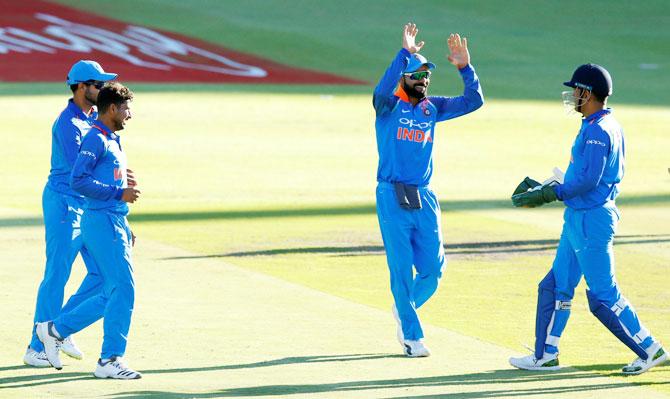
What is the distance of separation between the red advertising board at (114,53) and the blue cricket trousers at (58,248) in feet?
77.2

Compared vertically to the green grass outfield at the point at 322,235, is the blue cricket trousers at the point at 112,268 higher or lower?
higher

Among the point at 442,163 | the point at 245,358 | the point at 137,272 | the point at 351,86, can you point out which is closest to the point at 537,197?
the point at 245,358

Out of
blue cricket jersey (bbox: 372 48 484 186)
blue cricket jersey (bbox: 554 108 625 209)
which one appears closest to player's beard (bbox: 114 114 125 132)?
blue cricket jersey (bbox: 372 48 484 186)

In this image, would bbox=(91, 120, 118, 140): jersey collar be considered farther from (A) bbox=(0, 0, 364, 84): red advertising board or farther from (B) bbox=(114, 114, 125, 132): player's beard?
(A) bbox=(0, 0, 364, 84): red advertising board

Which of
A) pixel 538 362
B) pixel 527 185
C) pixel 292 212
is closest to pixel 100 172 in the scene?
pixel 527 185

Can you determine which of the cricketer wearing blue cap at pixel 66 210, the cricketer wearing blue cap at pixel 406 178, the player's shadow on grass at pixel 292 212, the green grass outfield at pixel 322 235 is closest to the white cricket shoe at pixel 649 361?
the green grass outfield at pixel 322 235

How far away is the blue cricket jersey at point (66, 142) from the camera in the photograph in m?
9.98

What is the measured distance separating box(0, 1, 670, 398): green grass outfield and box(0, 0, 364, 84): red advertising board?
1274mm

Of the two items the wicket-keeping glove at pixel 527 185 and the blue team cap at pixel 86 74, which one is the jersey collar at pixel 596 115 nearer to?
the wicket-keeping glove at pixel 527 185

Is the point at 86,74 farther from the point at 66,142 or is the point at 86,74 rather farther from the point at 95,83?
the point at 66,142

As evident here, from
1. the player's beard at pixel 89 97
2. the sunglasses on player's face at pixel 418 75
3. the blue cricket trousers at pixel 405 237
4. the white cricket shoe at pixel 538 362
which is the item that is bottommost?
the white cricket shoe at pixel 538 362

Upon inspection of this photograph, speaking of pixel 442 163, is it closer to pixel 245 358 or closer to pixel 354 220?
Result: pixel 354 220

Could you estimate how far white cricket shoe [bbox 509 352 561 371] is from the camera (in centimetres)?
994

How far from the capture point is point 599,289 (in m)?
9.74
